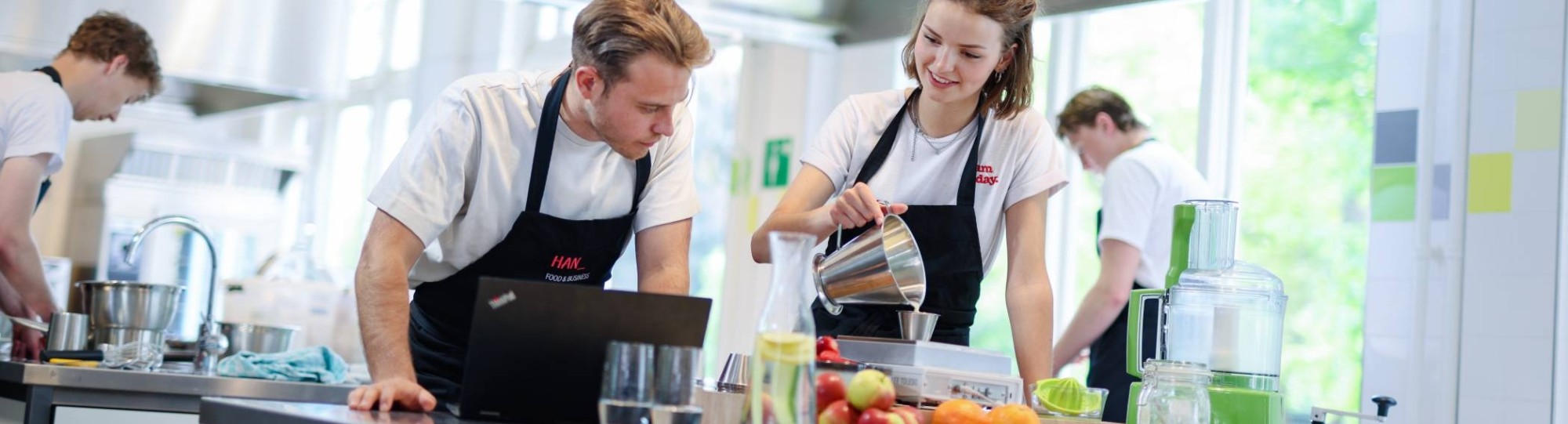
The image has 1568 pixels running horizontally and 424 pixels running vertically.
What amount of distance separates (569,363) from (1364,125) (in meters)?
3.16

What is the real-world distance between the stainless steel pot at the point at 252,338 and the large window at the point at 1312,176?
284 cm

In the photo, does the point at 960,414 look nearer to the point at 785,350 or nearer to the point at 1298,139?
the point at 785,350

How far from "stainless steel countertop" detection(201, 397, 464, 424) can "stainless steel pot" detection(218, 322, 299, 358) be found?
71.1 inches

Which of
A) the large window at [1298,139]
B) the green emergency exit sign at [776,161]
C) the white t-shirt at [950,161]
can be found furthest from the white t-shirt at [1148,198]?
the green emergency exit sign at [776,161]

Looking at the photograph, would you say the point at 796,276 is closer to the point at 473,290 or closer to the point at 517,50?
the point at 473,290

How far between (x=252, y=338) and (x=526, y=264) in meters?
1.53

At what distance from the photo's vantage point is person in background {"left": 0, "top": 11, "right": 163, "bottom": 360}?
138 inches

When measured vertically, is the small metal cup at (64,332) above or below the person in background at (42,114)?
below

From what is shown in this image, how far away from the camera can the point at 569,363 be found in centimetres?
173

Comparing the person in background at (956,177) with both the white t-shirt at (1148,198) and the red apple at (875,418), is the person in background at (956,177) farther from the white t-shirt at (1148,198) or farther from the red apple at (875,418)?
the white t-shirt at (1148,198)

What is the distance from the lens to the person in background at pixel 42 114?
3.52 meters

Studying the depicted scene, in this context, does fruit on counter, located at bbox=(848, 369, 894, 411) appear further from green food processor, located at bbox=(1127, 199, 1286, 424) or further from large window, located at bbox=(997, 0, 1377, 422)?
large window, located at bbox=(997, 0, 1377, 422)

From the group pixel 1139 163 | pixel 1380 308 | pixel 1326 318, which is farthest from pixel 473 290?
pixel 1326 318

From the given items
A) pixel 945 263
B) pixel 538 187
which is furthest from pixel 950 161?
pixel 538 187
